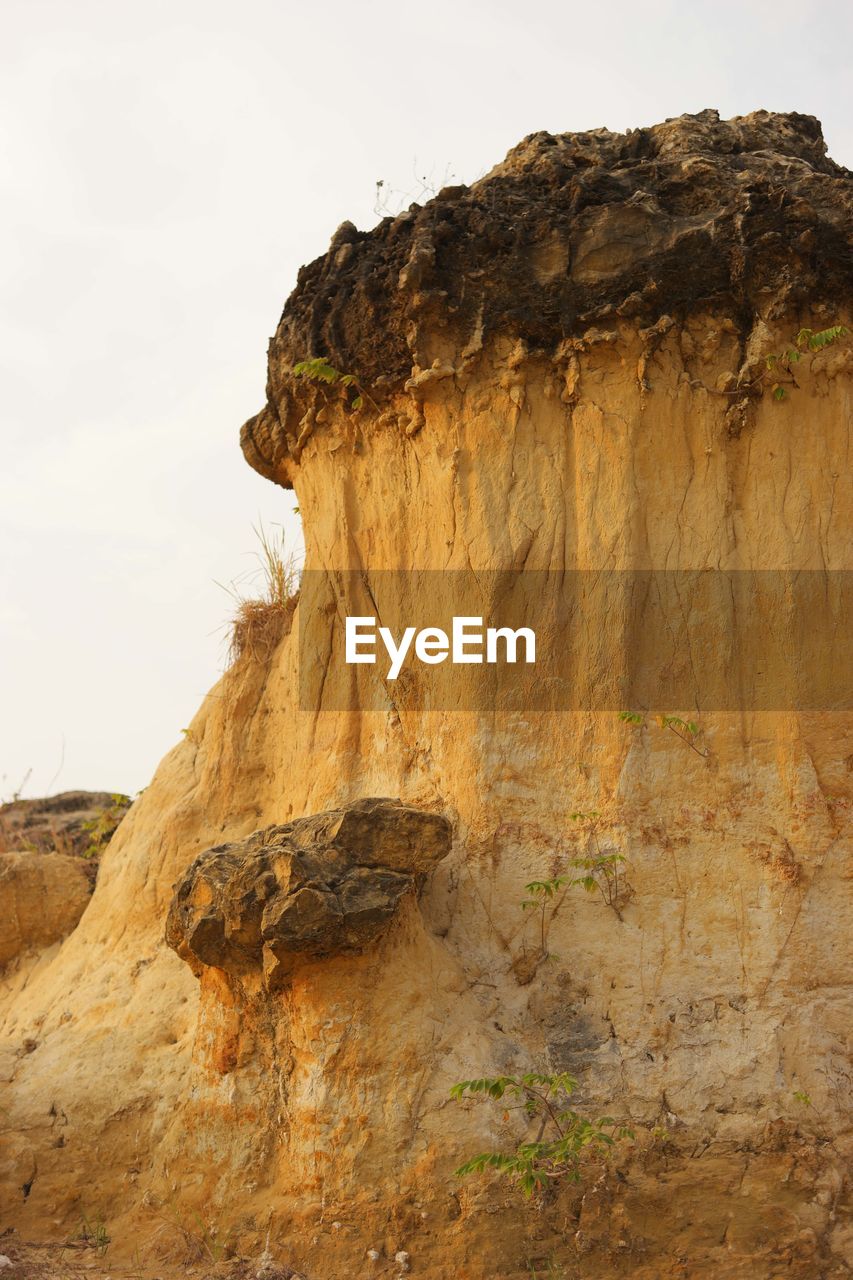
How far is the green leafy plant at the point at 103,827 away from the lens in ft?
32.0

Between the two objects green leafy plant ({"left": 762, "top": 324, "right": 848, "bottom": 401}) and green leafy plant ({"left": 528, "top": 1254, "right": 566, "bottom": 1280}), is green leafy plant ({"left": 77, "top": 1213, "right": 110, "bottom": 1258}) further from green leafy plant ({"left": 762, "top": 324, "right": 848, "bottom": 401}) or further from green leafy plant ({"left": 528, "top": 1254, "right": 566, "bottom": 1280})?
green leafy plant ({"left": 762, "top": 324, "right": 848, "bottom": 401})

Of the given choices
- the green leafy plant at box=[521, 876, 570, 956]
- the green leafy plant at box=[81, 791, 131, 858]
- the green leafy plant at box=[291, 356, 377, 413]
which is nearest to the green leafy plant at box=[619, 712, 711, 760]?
the green leafy plant at box=[521, 876, 570, 956]

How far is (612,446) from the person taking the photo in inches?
281

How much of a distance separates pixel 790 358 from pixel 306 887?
3.87 m

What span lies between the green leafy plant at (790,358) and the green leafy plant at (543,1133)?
152 inches

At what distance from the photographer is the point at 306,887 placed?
19.4ft

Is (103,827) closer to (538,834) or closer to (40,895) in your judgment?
(40,895)

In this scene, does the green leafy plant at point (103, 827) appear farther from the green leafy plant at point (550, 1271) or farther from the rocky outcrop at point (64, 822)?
the green leafy plant at point (550, 1271)

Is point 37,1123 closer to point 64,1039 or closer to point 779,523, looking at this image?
point 64,1039

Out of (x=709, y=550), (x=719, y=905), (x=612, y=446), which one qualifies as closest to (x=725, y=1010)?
(x=719, y=905)

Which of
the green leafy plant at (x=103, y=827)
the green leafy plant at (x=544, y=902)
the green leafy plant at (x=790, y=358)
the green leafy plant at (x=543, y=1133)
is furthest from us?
the green leafy plant at (x=103, y=827)

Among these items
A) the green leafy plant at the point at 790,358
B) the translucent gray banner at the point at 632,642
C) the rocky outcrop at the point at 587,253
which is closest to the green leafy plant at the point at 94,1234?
the translucent gray banner at the point at 632,642

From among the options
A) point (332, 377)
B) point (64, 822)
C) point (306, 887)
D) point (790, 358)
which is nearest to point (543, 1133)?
point (306, 887)

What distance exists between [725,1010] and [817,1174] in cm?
82
